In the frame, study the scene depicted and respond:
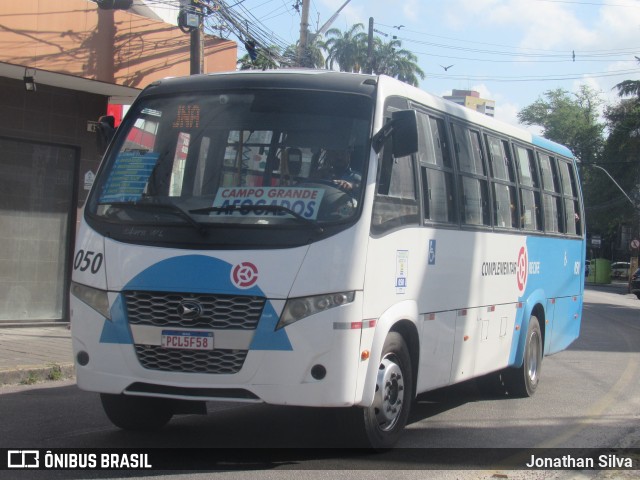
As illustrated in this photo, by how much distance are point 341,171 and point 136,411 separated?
8.43ft

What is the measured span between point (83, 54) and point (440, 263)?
8.32 m

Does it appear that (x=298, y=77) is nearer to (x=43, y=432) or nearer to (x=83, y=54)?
(x=43, y=432)

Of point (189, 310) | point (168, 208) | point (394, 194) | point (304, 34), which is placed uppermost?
point (304, 34)

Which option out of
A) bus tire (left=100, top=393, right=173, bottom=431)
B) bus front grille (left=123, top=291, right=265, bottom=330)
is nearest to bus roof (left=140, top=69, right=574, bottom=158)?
bus front grille (left=123, top=291, right=265, bottom=330)

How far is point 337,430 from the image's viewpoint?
7773 mm

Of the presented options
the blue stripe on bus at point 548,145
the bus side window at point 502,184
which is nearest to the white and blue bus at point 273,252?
the bus side window at point 502,184

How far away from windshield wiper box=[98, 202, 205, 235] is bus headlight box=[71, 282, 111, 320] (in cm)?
67

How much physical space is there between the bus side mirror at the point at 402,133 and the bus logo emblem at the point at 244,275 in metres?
1.32

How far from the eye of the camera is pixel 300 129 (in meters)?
6.86

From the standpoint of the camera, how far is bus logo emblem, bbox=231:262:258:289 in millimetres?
6250

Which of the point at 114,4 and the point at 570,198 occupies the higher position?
the point at 114,4

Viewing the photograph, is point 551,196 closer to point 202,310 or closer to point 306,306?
point 306,306

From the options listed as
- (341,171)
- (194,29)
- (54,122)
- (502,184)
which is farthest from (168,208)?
(54,122)

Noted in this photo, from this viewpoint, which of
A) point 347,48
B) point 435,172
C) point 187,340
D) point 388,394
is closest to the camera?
point 187,340
